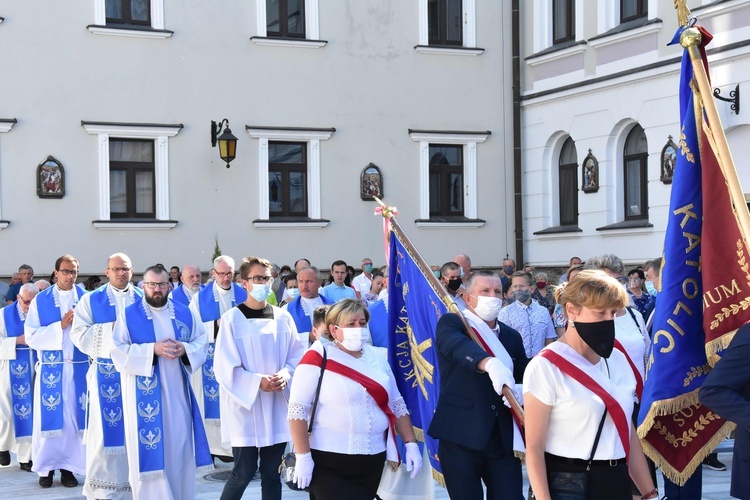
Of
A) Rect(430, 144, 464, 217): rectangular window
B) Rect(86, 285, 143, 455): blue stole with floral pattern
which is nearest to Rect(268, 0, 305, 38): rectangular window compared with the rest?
Rect(430, 144, 464, 217): rectangular window

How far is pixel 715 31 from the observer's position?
707 inches

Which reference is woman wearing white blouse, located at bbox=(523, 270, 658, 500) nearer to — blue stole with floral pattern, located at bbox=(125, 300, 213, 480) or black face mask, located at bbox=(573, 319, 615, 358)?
black face mask, located at bbox=(573, 319, 615, 358)

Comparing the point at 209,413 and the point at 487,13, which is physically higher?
the point at 487,13

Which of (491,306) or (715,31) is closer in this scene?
(491,306)

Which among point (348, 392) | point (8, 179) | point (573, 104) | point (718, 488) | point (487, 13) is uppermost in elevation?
point (487, 13)

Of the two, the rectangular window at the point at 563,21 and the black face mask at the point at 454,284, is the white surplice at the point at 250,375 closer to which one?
the black face mask at the point at 454,284

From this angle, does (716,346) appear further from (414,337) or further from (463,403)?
(414,337)

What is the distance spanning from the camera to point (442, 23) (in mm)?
22266

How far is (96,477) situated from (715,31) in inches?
506

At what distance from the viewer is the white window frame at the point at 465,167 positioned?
2194 centimetres

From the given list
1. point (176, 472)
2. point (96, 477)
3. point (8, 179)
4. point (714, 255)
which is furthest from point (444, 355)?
point (8, 179)

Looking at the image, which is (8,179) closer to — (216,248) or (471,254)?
(216,248)

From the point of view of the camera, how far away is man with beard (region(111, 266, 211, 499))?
27.5 feet

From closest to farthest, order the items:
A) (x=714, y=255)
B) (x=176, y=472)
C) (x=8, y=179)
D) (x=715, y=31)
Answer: (x=714, y=255)
(x=176, y=472)
(x=715, y=31)
(x=8, y=179)
